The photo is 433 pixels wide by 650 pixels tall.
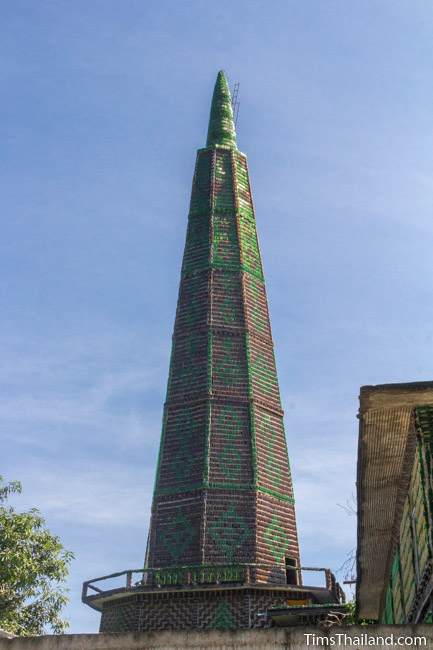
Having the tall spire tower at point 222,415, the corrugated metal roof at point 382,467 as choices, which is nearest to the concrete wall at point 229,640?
the corrugated metal roof at point 382,467

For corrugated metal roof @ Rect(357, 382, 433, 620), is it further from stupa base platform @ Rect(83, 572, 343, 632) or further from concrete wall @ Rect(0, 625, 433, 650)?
stupa base platform @ Rect(83, 572, 343, 632)

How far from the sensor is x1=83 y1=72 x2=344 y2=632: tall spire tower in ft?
92.1

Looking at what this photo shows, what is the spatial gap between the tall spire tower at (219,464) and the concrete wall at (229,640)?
1994 cm

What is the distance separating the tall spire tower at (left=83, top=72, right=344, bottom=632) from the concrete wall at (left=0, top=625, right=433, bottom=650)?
1994cm

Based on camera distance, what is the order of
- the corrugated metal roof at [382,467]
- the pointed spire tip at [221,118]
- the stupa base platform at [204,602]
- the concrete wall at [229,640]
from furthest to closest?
the pointed spire tip at [221,118], the stupa base platform at [204,602], the corrugated metal roof at [382,467], the concrete wall at [229,640]

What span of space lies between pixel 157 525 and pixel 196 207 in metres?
14.2

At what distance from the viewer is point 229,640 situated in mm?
8008

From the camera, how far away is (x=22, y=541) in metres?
28.8

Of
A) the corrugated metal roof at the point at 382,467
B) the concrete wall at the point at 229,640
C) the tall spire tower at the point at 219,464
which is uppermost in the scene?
the tall spire tower at the point at 219,464

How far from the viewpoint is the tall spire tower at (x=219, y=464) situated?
28.1m

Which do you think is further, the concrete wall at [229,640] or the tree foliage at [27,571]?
the tree foliage at [27,571]

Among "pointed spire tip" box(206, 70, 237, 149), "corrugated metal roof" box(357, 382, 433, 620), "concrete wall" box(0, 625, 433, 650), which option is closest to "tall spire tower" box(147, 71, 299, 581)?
"pointed spire tip" box(206, 70, 237, 149)

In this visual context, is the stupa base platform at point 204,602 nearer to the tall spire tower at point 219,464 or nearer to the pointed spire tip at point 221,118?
the tall spire tower at point 219,464

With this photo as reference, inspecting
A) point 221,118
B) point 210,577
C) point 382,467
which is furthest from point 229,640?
point 221,118
